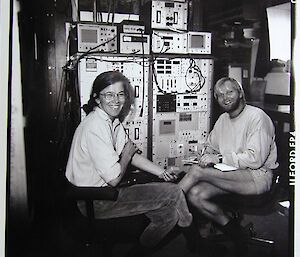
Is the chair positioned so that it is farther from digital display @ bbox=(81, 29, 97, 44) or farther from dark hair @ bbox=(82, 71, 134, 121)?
digital display @ bbox=(81, 29, 97, 44)

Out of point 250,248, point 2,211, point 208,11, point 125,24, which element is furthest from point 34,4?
point 250,248

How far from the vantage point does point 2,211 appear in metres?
1.53

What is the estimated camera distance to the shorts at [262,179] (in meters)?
1.69

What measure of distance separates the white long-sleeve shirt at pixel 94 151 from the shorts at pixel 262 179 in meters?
0.59

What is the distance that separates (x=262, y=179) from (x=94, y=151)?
0.72 m

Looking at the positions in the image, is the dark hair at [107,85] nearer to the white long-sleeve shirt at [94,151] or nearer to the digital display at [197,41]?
the white long-sleeve shirt at [94,151]

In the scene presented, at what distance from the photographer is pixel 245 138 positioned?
1.68m

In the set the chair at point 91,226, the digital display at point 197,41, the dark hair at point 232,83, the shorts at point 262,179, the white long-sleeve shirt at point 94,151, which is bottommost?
the chair at point 91,226

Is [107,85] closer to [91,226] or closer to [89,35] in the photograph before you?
[89,35]

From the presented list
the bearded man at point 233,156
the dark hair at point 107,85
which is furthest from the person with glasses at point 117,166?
the bearded man at point 233,156

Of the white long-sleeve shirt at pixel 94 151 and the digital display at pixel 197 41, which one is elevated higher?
the digital display at pixel 197 41

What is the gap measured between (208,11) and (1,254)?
1.27 metres

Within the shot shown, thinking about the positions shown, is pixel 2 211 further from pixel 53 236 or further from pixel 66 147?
pixel 66 147

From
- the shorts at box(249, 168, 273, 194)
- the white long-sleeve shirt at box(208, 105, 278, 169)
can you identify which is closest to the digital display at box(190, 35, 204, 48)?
the white long-sleeve shirt at box(208, 105, 278, 169)
